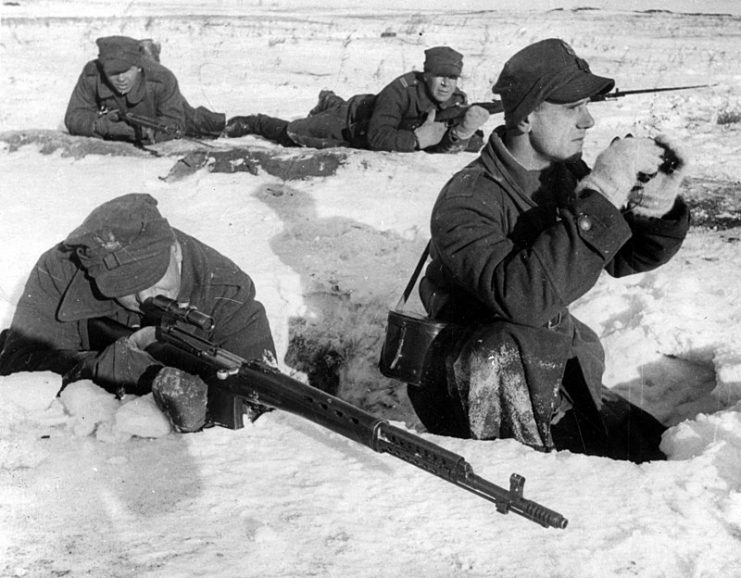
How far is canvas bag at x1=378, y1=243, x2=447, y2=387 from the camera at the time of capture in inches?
132

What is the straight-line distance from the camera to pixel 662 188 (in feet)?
10.0

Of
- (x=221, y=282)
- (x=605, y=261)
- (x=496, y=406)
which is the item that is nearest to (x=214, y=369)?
(x=221, y=282)

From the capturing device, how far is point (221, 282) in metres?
3.68

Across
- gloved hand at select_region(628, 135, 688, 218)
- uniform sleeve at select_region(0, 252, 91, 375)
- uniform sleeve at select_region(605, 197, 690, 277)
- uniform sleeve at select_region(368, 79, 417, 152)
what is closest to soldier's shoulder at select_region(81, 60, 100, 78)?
uniform sleeve at select_region(368, 79, 417, 152)

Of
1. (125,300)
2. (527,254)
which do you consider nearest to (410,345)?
(527,254)

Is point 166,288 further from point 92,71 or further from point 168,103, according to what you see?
point 92,71

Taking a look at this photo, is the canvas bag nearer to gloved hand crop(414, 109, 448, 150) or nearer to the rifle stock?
gloved hand crop(414, 109, 448, 150)

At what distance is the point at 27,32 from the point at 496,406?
1752 centimetres

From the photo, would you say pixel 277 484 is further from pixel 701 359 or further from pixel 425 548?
pixel 701 359

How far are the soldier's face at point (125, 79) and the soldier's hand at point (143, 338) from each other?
17.7 feet

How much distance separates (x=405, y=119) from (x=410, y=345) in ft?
15.9

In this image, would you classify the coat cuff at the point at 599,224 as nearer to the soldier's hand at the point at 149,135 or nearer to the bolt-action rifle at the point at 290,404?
the bolt-action rifle at the point at 290,404

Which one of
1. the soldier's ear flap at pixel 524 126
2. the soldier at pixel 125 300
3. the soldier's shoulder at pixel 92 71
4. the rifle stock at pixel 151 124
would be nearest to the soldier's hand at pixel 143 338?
the soldier at pixel 125 300

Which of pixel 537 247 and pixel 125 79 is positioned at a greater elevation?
pixel 537 247
